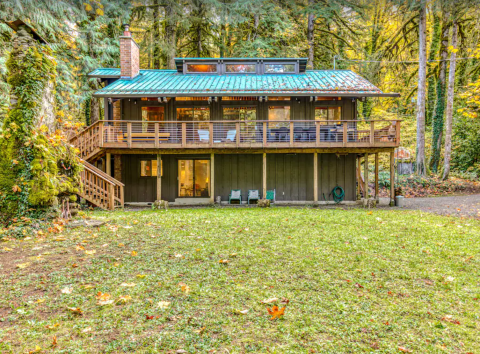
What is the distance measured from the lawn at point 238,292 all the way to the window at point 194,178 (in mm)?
7489

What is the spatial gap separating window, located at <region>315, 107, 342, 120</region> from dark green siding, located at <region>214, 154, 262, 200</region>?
3520 mm

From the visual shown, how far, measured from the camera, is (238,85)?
13719 mm

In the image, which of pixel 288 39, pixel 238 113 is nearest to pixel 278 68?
pixel 238 113

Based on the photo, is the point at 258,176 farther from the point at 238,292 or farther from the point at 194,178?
the point at 238,292

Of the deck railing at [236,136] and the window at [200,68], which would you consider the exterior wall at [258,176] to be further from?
the window at [200,68]

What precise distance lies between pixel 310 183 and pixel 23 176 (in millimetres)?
11200

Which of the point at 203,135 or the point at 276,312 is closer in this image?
the point at 276,312

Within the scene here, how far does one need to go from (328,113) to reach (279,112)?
2393mm

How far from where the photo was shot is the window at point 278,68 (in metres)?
15.8

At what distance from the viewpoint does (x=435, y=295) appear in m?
3.73

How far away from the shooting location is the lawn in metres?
2.70

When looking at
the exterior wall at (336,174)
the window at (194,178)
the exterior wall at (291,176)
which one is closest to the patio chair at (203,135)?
the window at (194,178)

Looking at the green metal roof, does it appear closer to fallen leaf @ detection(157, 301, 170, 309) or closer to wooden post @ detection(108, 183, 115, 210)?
wooden post @ detection(108, 183, 115, 210)

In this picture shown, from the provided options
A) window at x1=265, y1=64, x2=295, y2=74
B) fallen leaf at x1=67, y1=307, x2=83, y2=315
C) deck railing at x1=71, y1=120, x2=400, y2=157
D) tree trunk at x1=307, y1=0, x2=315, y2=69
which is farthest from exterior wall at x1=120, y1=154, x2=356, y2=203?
fallen leaf at x1=67, y1=307, x2=83, y2=315
